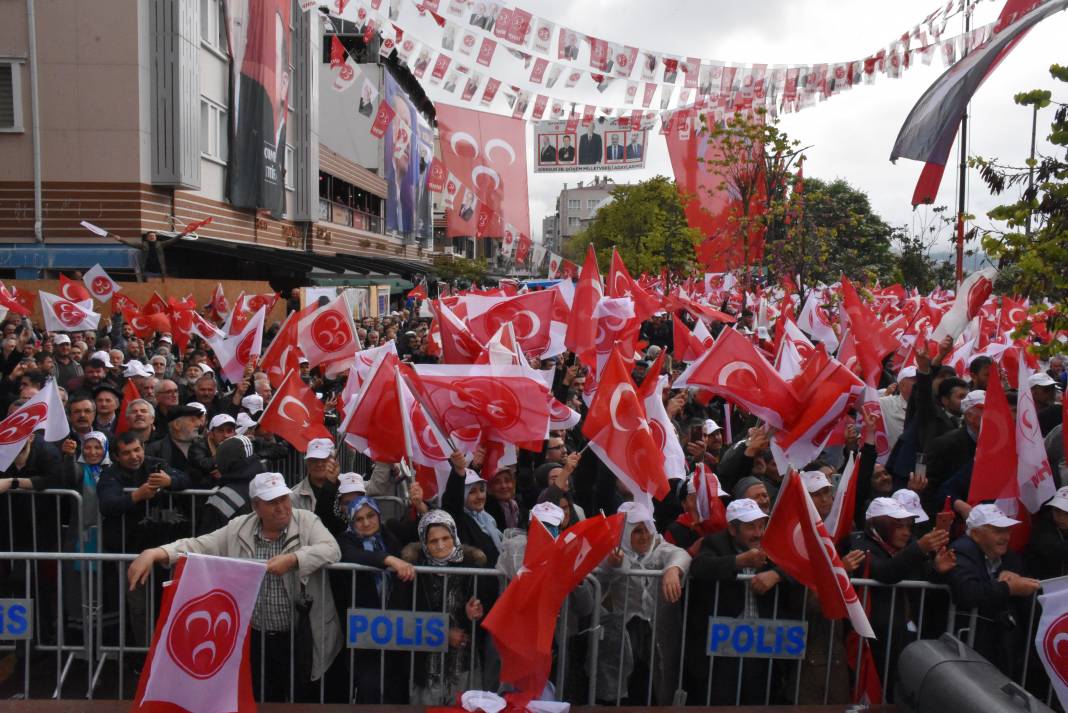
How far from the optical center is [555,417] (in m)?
7.65

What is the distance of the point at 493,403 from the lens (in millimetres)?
6430

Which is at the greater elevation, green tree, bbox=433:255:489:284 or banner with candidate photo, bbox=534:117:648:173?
banner with candidate photo, bbox=534:117:648:173

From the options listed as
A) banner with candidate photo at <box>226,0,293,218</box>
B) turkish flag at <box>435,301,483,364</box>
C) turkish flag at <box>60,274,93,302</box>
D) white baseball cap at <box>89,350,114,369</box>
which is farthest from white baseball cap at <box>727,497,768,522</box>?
banner with candidate photo at <box>226,0,293,218</box>

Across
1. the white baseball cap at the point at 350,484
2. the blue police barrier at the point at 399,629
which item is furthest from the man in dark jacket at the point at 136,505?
the blue police barrier at the point at 399,629

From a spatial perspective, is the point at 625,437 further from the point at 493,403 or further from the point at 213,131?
the point at 213,131

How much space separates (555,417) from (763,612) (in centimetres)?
301

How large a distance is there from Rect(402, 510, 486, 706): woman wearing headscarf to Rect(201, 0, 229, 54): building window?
2069cm

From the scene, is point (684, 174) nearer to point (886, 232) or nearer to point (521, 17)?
point (521, 17)

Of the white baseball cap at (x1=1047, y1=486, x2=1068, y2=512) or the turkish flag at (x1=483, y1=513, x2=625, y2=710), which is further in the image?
the white baseball cap at (x1=1047, y1=486, x2=1068, y2=512)

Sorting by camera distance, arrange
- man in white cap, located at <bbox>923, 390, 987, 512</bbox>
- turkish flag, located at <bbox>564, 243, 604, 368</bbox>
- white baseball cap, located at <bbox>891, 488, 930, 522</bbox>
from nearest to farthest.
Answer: white baseball cap, located at <bbox>891, 488, 930, 522</bbox> < man in white cap, located at <bbox>923, 390, 987, 512</bbox> < turkish flag, located at <bbox>564, 243, 604, 368</bbox>

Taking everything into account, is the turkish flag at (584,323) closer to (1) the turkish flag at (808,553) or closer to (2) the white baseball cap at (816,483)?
(2) the white baseball cap at (816,483)

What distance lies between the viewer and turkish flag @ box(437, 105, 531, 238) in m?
19.8

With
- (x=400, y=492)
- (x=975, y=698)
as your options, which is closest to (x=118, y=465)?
(x=400, y=492)

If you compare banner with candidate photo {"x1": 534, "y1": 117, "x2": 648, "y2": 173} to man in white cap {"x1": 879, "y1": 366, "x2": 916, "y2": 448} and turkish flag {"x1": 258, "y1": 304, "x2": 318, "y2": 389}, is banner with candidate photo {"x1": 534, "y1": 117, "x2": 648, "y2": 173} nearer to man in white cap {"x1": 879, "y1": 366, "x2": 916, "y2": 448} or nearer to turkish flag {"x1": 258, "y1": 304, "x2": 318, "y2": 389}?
turkish flag {"x1": 258, "y1": 304, "x2": 318, "y2": 389}
